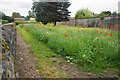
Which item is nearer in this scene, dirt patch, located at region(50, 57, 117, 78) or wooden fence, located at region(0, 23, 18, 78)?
wooden fence, located at region(0, 23, 18, 78)

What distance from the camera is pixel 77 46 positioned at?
351 centimetres

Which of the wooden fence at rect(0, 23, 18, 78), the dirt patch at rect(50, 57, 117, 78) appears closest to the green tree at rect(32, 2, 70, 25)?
the dirt patch at rect(50, 57, 117, 78)

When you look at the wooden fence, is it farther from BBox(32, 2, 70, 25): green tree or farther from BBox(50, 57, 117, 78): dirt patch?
BBox(32, 2, 70, 25): green tree

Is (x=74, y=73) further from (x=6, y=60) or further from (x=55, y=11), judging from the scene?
(x=55, y=11)

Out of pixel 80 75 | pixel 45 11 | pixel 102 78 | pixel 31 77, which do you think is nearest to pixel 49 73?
pixel 31 77

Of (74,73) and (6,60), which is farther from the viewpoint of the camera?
(74,73)

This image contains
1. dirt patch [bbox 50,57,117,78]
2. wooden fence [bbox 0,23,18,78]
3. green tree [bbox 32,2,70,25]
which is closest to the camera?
→ wooden fence [bbox 0,23,18,78]

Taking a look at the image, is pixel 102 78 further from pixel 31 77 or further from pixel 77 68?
pixel 31 77

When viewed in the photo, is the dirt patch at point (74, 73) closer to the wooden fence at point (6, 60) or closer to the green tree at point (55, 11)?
the wooden fence at point (6, 60)

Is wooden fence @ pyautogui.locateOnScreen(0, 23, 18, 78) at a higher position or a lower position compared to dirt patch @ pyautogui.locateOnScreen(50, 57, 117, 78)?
higher

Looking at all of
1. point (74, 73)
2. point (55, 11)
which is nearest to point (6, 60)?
point (74, 73)

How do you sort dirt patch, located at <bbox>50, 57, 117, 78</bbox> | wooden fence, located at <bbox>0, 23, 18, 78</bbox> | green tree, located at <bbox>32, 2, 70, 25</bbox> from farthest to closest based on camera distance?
green tree, located at <bbox>32, 2, 70, 25</bbox> < dirt patch, located at <bbox>50, 57, 117, 78</bbox> < wooden fence, located at <bbox>0, 23, 18, 78</bbox>

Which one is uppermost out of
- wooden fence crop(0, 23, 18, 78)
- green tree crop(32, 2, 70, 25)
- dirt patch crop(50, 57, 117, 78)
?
green tree crop(32, 2, 70, 25)

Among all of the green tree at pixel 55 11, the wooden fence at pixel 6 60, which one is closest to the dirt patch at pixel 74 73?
the wooden fence at pixel 6 60
